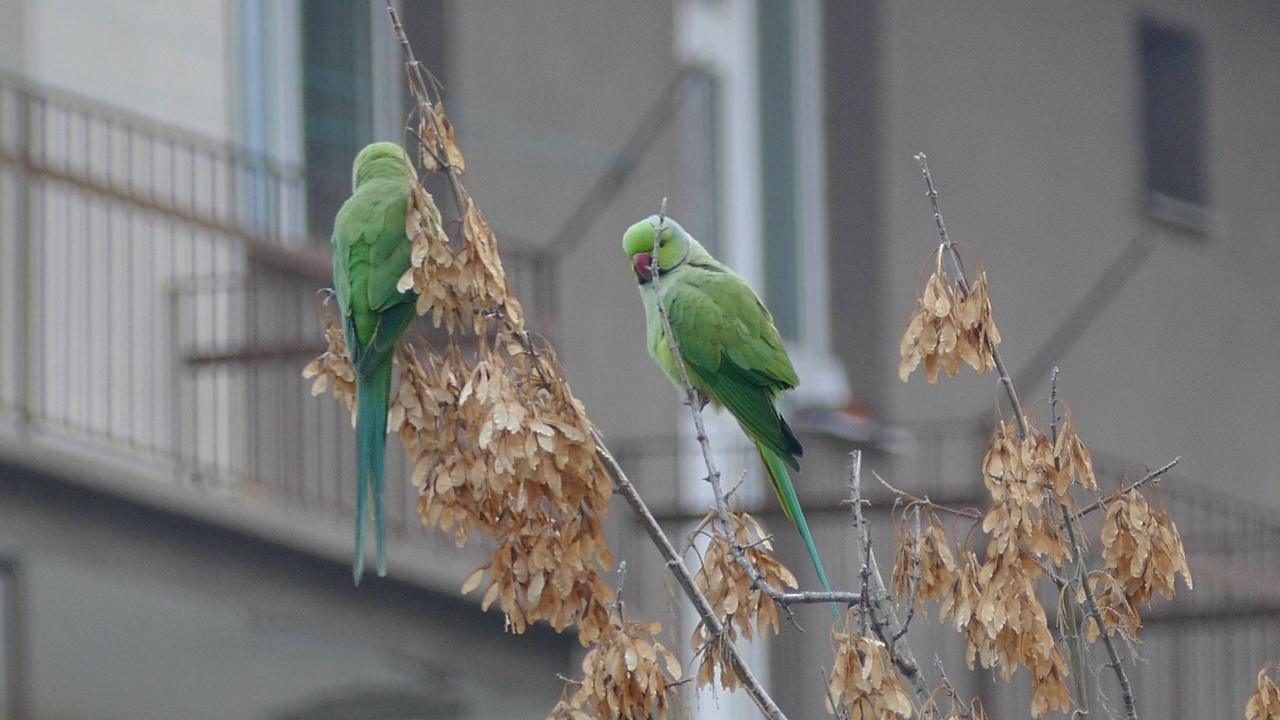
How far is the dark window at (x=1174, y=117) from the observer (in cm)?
1262

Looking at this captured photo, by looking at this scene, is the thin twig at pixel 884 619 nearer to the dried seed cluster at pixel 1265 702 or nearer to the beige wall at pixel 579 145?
the dried seed cluster at pixel 1265 702

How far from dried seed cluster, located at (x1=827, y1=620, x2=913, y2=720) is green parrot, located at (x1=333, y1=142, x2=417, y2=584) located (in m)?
0.88

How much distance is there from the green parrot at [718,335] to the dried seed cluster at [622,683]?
1.25 metres

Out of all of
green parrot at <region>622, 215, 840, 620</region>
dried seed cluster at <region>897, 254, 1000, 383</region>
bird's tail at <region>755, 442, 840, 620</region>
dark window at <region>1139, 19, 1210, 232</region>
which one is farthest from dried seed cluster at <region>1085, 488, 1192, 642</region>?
dark window at <region>1139, 19, 1210, 232</region>

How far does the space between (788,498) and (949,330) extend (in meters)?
0.84

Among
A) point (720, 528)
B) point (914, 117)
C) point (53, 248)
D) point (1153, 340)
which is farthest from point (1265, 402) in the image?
point (720, 528)

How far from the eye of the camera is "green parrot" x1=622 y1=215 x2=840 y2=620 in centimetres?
445

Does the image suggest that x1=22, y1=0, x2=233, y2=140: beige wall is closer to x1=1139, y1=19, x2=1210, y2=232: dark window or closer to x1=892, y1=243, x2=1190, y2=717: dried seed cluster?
x1=892, y1=243, x2=1190, y2=717: dried seed cluster

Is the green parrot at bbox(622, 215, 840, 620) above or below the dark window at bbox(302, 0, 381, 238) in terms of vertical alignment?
below

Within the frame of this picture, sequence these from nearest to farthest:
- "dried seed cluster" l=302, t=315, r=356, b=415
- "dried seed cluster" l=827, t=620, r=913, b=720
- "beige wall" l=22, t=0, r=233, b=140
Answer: "dried seed cluster" l=827, t=620, r=913, b=720, "dried seed cluster" l=302, t=315, r=356, b=415, "beige wall" l=22, t=0, r=233, b=140

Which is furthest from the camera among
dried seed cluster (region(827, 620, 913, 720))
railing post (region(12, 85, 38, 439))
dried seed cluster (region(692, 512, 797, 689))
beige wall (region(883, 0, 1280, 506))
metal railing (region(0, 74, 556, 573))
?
beige wall (region(883, 0, 1280, 506))

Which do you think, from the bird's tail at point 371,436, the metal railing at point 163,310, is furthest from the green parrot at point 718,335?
the metal railing at point 163,310

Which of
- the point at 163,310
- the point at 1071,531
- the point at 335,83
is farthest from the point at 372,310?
the point at 335,83

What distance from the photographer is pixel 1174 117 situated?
12.8 meters
